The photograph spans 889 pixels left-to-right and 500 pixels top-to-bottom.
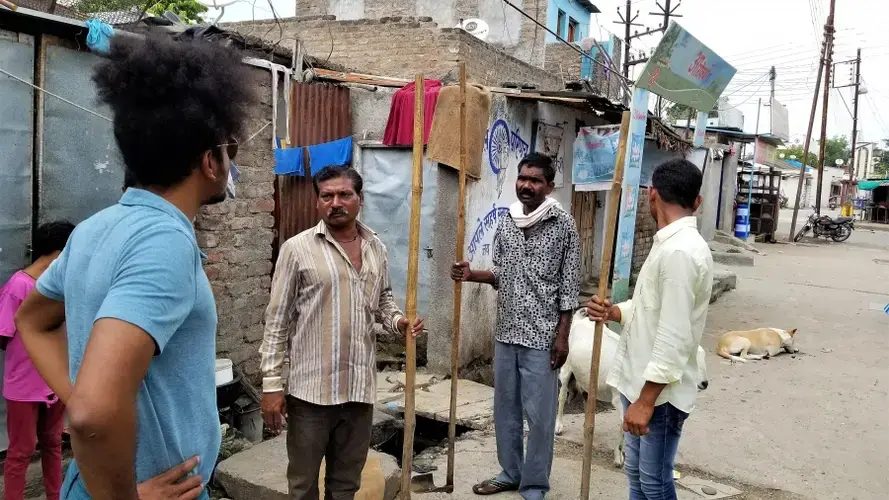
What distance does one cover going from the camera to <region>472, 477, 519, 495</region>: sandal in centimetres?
376

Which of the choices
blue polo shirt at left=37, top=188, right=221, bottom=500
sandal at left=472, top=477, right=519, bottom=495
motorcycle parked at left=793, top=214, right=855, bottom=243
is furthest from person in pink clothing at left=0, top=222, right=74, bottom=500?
motorcycle parked at left=793, top=214, right=855, bottom=243

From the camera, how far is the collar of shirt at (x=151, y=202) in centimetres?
127

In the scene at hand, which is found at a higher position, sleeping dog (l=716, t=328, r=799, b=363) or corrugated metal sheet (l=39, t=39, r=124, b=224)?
corrugated metal sheet (l=39, t=39, r=124, b=224)

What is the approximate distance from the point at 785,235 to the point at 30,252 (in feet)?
87.4

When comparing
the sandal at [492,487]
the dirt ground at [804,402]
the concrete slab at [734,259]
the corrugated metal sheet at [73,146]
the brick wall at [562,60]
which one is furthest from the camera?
the brick wall at [562,60]

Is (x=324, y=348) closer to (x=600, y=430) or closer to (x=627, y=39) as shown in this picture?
(x=600, y=430)

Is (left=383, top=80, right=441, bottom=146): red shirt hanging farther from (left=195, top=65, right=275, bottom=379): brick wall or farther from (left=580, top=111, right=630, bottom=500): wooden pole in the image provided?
(left=580, top=111, right=630, bottom=500): wooden pole

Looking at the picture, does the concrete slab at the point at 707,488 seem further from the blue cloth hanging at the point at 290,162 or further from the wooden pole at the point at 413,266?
the blue cloth hanging at the point at 290,162

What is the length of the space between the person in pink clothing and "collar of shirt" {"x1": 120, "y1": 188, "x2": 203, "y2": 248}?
6.89 ft

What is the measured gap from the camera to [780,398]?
20.0 ft

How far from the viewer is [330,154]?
6.82 metres

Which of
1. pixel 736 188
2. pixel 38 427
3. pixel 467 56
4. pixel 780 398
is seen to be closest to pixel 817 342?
pixel 780 398

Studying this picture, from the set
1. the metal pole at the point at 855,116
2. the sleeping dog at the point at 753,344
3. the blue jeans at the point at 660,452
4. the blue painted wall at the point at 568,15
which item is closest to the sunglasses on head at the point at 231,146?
the blue jeans at the point at 660,452

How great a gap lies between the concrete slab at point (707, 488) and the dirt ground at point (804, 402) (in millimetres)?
224
